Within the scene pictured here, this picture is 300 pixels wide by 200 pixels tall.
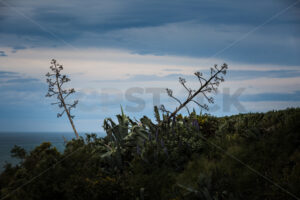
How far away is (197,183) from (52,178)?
2.91 m

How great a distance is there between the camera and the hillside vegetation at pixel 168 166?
18.2 ft

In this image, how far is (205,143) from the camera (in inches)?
305

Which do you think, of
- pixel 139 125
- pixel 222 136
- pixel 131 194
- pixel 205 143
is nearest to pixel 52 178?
pixel 131 194

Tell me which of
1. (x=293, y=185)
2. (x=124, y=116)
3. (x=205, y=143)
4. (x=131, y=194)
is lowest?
(x=131, y=194)

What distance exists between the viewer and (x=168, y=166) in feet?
23.5

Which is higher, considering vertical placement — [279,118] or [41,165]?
[279,118]

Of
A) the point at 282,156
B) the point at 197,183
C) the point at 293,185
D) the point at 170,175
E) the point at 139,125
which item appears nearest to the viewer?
the point at 293,185

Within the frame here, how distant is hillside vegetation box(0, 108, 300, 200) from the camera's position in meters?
5.56

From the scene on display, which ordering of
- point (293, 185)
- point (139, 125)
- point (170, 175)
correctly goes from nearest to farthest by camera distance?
point (293, 185) → point (170, 175) → point (139, 125)

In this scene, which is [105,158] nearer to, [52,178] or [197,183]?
[52,178]

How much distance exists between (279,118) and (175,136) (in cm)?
278

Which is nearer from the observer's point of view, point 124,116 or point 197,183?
point 197,183

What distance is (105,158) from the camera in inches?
303

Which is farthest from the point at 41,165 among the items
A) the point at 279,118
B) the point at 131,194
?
the point at 279,118
